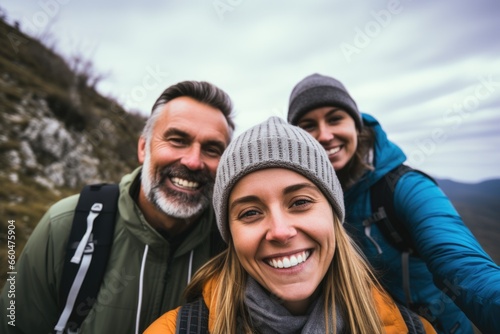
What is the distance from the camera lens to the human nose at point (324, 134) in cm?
271

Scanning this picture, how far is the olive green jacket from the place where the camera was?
218cm

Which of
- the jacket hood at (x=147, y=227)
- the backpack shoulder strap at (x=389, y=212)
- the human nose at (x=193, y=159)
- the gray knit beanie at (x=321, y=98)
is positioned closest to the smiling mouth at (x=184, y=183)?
the human nose at (x=193, y=159)

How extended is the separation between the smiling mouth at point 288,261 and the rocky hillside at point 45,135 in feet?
17.5

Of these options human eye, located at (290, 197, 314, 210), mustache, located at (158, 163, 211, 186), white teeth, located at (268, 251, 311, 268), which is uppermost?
mustache, located at (158, 163, 211, 186)

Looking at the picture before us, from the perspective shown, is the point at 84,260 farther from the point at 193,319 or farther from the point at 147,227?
the point at 193,319

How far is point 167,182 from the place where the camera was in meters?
2.53

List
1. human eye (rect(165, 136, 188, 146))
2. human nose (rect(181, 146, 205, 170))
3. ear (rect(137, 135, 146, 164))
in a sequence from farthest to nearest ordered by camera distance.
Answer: ear (rect(137, 135, 146, 164)) → human eye (rect(165, 136, 188, 146)) → human nose (rect(181, 146, 205, 170))

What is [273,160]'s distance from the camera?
Answer: 5.65ft

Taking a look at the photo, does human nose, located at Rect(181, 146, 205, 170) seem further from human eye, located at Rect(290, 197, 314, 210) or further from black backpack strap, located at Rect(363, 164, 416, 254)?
black backpack strap, located at Rect(363, 164, 416, 254)

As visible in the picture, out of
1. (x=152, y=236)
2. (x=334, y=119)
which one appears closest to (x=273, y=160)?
(x=152, y=236)

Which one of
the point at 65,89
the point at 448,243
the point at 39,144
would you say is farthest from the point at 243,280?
the point at 65,89

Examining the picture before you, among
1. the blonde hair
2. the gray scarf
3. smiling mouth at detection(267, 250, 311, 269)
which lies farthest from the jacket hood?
smiling mouth at detection(267, 250, 311, 269)

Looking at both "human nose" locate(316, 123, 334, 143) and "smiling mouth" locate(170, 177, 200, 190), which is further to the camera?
"human nose" locate(316, 123, 334, 143)

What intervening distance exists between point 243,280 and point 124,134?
2312 cm
